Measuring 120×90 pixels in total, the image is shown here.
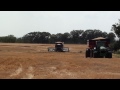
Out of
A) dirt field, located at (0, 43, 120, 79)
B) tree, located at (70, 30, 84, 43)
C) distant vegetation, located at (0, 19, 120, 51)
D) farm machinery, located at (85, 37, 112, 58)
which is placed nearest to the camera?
dirt field, located at (0, 43, 120, 79)

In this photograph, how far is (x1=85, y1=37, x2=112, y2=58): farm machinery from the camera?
33781mm

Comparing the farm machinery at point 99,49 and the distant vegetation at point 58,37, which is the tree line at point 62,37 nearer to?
the distant vegetation at point 58,37

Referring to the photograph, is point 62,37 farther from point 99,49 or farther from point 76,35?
point 99,49

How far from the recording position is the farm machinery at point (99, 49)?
3378cm

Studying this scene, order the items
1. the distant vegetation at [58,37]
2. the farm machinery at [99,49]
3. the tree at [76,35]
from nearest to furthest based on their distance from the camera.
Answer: the farm machinery at [99,49]
the distant vegetation at [58,37]
the tree at [76,35]

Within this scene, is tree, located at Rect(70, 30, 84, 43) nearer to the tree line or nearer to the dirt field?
the tree line

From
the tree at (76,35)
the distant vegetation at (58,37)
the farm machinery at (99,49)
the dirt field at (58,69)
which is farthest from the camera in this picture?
the tree at (76,35)

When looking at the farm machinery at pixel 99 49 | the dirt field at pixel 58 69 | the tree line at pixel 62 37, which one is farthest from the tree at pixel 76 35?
the dirt field at pixel 58 69

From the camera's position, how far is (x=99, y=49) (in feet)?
112

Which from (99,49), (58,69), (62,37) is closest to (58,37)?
(62,37)

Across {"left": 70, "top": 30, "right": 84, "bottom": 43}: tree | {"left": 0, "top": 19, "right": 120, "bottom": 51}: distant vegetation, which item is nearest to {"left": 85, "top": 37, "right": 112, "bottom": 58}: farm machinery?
{"left": 0, "top": 19, "right": 120, "bottom": 51}: distant vegetation

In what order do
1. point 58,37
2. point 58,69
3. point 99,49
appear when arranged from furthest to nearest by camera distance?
point 58,37 → point 99,49 → point 58,69
